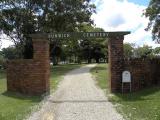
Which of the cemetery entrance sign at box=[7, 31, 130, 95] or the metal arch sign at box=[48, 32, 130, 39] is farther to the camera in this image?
the metal arch sign at box=[48, 32, 130, 39]

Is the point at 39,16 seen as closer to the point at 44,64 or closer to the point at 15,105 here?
the point at 44,64

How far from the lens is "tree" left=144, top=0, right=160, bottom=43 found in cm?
4601

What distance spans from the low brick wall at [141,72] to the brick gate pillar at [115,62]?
14.4 inches

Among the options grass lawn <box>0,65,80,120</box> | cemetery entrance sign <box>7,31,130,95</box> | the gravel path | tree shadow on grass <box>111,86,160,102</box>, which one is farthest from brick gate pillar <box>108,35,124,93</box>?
grass lawn <box>0,65,80,120</box>

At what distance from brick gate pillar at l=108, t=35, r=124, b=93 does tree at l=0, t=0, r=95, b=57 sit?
114 feet

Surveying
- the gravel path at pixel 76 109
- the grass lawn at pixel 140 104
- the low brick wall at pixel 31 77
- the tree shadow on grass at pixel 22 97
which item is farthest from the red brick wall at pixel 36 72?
the grass lawn at pixel 140 104

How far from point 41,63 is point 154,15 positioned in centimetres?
2603

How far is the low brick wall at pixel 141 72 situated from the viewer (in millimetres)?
23469

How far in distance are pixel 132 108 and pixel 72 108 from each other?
222 centimetres

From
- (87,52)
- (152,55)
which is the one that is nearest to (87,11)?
(152,55)

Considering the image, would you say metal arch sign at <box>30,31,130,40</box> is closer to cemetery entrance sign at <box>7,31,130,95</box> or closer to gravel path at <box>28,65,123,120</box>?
cemetery entrance sign at <box>7,31,130,95</box>

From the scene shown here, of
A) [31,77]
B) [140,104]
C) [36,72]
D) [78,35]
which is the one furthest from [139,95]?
[31,77]

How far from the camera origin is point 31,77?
23.2 meters

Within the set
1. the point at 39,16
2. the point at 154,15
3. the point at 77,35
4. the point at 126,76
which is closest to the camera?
the point at 126,76
